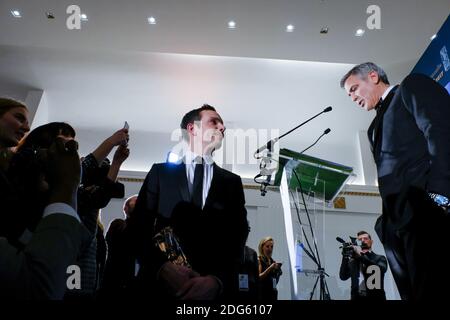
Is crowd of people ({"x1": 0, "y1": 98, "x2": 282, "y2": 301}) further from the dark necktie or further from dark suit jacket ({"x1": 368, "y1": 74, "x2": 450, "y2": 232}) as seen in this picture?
dark suit jacket ({"x1": 368, "y1": 74, "x2": 450, "y2": 232})

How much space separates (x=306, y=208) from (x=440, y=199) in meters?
1.80

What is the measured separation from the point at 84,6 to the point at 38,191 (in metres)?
4.36

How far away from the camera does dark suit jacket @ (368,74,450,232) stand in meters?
1.37

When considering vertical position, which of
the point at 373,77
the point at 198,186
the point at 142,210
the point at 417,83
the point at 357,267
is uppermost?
the point at 373,77

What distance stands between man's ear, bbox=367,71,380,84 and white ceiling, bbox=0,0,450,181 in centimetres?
265

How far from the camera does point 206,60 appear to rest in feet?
20.1

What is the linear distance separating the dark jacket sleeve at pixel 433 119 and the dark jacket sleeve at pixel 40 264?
49.1 inches

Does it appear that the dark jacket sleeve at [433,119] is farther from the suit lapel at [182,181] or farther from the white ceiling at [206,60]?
the white ceiling at [206,60]

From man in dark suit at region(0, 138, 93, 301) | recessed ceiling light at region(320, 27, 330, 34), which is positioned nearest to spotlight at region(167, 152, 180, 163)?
man in dark suit at region(0, 138, 93, 301)

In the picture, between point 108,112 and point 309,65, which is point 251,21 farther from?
point 108,112

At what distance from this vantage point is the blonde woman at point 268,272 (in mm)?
4109

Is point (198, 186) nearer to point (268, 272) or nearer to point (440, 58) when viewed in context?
point (440, 58)

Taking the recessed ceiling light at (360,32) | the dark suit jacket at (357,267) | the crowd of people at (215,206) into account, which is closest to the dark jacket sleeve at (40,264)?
the crowd of people at (215,206)

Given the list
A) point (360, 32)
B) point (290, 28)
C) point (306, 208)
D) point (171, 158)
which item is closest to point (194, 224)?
point (171, 158)
